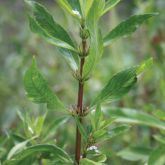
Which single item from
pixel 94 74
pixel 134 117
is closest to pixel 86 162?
pixel 134 117

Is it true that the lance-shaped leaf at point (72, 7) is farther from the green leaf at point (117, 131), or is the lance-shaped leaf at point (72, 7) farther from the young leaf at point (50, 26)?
the green leaf at point (117, 131)

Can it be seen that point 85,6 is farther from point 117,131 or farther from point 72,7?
point 117,131

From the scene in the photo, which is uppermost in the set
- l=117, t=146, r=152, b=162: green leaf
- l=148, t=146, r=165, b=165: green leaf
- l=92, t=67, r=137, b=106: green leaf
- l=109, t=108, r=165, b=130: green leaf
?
l=92, t=67, r=137, b=106: green leaf

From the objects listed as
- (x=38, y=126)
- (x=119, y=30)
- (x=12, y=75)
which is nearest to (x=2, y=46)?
(x=12, y=75)

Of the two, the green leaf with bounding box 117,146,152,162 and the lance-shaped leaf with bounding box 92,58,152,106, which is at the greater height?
the lance-shaped leaf with bounding box 92,58,152,106

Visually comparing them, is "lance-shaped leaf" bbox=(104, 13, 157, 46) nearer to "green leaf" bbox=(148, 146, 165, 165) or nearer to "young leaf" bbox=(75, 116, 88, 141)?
"young leaf" bbox=(75, 116, 88, 141)

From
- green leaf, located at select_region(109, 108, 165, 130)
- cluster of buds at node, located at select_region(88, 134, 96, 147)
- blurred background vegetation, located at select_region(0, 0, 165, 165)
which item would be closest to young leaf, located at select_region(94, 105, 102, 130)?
cluster of buds at node, located at select_region(88, 134, 96, 147)

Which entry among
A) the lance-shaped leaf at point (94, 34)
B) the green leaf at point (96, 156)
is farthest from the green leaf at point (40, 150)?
the lance-shaped leaf at point (94, 34)
